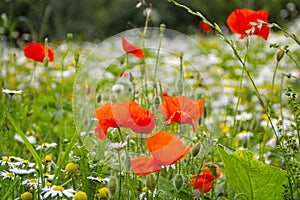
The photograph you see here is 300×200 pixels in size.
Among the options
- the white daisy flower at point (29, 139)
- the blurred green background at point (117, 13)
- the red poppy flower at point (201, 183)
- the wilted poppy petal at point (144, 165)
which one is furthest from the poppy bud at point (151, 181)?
the blurred green background at point (117, 13)

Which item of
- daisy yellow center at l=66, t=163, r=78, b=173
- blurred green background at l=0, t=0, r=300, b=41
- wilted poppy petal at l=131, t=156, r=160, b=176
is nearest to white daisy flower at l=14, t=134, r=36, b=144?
daisy yellow center at l=66, t=163, r=78, b=173

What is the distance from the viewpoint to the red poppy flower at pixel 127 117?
999mm

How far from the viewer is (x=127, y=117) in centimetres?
100

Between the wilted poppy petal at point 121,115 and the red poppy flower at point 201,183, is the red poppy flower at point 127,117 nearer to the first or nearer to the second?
the wilted poppy petal at point 121,115

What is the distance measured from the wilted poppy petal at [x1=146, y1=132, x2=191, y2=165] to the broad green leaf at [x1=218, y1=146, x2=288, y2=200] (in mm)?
167

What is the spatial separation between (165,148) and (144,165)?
0.07 m

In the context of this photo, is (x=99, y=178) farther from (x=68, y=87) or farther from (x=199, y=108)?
(x=68, y=87)

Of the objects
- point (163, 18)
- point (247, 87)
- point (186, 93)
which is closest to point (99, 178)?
point (186, 93)

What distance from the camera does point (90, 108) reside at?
1454 millimetres

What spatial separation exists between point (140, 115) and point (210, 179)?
0.89ft

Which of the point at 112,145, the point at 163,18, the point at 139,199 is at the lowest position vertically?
the point at 139,199

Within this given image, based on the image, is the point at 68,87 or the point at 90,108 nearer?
the point at 90,108

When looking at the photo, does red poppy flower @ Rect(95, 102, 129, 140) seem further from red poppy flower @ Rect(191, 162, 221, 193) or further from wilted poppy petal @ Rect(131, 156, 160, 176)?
red poppy flower @ Rect(191, 162, 221, 193)

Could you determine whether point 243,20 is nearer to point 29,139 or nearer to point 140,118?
point 140,118
